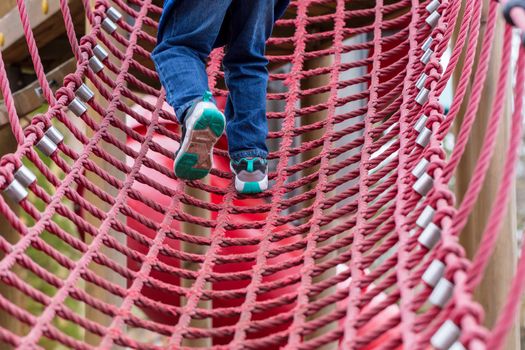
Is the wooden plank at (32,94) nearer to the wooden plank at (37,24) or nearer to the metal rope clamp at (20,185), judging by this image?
the wooden plank at (37,24)

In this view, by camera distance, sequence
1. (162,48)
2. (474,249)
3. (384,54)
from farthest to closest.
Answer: (384,54) → (474,249) → (162,48)

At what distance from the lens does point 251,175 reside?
1511 mm

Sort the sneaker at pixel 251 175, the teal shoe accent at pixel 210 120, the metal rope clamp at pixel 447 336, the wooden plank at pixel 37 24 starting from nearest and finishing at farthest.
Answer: the metal rope clamp at pixel 447 336, the teal shoe accent at pixel 210 120, the sneaker at pixel 251 175, the wooden plank at pixel 37 24


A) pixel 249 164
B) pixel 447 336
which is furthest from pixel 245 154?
pixel 447 336

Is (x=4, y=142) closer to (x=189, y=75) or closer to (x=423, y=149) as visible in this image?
(x=189, y=75)

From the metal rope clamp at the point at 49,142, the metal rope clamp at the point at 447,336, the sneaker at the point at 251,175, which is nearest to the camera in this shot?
the metal rope clamp at the point at 447,336

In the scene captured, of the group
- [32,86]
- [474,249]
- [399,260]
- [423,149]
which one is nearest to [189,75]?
[423,149]

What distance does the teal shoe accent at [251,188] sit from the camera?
1511 mm

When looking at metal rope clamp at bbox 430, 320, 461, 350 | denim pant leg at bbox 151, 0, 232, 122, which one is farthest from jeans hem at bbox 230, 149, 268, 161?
metal rope clamp at bbox 430, 320, 461, 350

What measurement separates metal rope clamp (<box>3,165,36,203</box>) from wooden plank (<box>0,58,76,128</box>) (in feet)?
3.18

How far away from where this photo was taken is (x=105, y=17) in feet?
5.72

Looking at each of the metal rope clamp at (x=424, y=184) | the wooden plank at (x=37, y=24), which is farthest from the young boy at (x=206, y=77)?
the wooden plank at (x=37, y=24)

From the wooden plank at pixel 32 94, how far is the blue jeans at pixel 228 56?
0.81 m

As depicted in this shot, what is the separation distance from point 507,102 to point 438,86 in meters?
0.33
